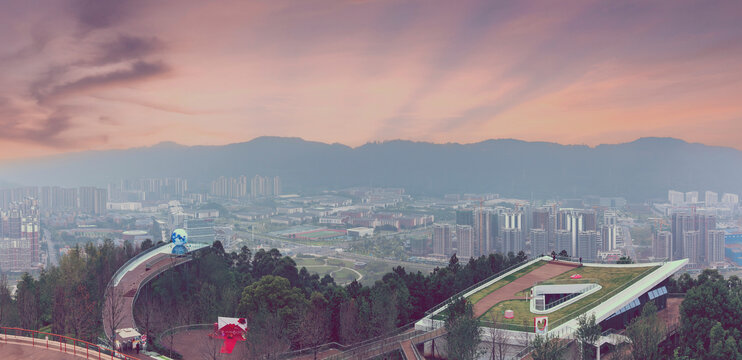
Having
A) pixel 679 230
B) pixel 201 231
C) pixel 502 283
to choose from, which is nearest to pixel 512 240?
pixel 679 230

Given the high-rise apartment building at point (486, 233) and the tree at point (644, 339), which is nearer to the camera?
the tree at point (644, 339)

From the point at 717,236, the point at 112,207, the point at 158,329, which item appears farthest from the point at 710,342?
the point at 112,207

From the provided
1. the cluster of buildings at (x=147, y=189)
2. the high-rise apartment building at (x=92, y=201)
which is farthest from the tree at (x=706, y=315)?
the cluster of buildings at (x=147, y=189)

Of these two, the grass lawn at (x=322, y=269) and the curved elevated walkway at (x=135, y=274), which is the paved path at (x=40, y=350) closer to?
the curved elevated walkway at (x=135, y=274)

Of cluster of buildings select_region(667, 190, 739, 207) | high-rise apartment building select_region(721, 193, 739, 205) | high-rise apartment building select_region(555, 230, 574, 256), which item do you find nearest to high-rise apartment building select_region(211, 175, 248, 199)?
high-rise apartment building select_region(555, 230, 574, 256)

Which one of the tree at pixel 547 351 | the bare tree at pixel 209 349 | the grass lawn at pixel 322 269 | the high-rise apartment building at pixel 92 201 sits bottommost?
the grass lawn at pixel 322 269

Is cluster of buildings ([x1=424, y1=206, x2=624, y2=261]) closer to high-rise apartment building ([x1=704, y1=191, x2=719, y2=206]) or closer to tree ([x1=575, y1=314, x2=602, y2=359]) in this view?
high-rise apartment building ([x1=704, y1=191, x2=719, y2=206])
